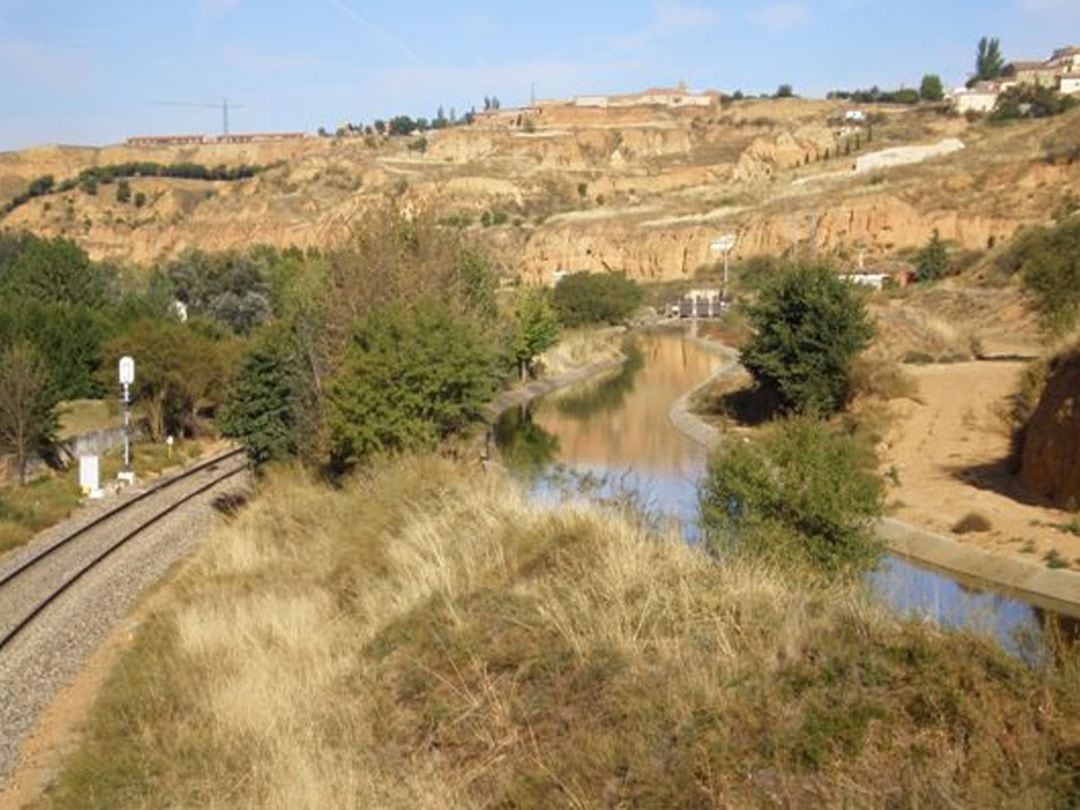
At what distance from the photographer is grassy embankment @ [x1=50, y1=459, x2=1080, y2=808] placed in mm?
5738

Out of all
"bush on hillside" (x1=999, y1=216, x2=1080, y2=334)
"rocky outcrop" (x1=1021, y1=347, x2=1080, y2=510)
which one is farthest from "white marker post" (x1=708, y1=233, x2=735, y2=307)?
"rocky outcrop" (x1=1021, y1=347, x2=1080, y2=510)

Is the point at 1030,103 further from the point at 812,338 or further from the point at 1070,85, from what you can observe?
the point at 812,338

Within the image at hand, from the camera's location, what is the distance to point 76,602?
16469 mm

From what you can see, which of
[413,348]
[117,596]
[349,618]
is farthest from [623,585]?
[413,348]

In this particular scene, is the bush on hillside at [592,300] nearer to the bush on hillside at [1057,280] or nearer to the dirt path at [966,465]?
the bush on hillside at [1057,280]

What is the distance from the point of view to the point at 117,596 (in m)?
17.0

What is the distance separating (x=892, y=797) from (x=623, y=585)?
334 cm

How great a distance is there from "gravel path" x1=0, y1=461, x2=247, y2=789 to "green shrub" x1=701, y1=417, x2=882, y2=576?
7200 millimetres

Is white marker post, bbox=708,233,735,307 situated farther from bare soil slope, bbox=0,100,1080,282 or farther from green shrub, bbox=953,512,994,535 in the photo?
green shrub, bbox=953,512,994,535

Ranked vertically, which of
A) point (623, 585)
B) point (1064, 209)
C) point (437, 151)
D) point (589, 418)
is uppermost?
point (437, 151)

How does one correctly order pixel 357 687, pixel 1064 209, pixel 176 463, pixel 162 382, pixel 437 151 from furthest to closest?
pixel 437 151 → pixel 1064 209 → pixel 162 382 → pixel 176 463 → pixel 357 687

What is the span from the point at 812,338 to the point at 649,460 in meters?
7.69

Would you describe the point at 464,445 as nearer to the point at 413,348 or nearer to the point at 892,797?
the point at 413,348

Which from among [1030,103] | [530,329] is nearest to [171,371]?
[530,329]
